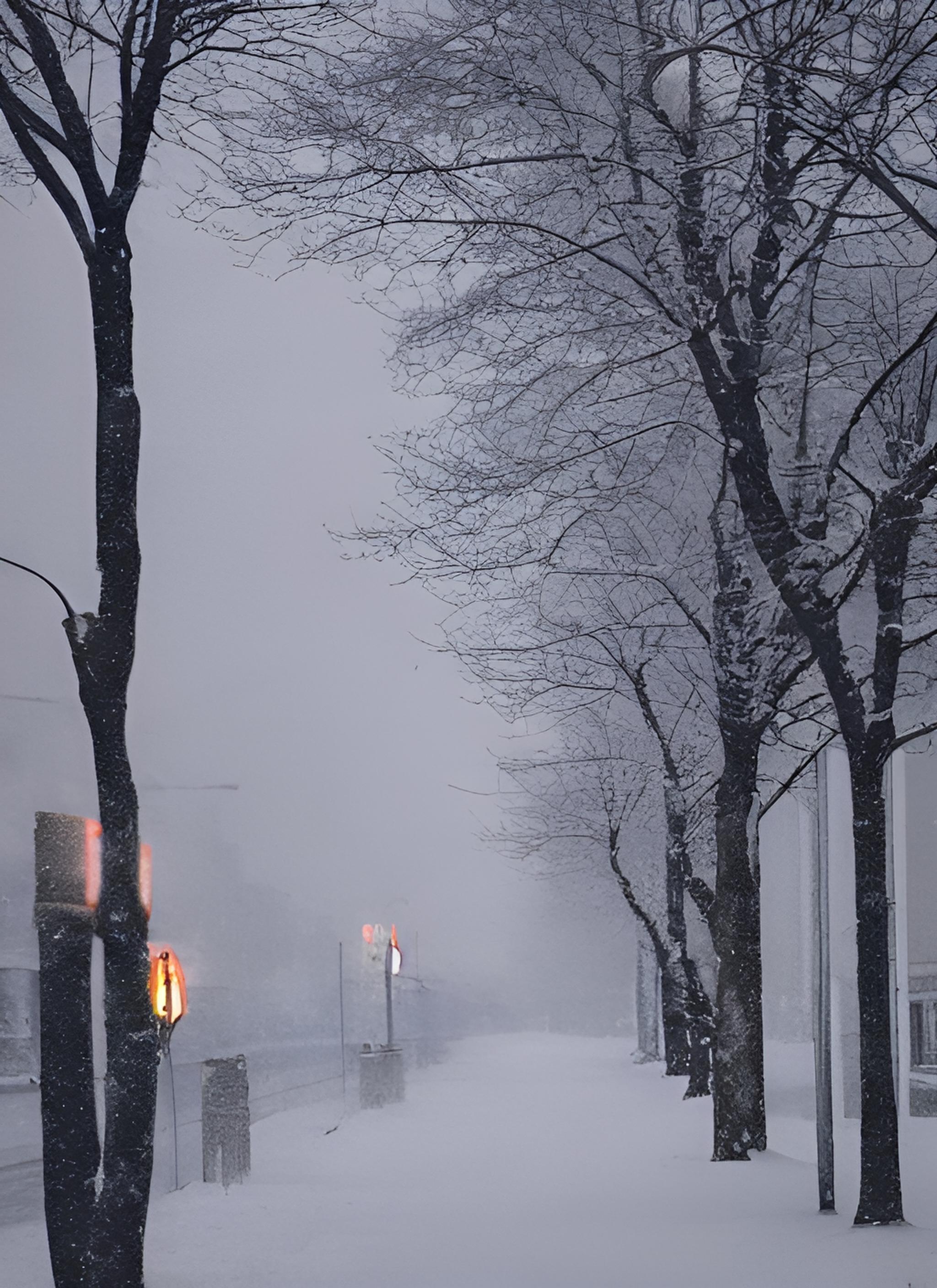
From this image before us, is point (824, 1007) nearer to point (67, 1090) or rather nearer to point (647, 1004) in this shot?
point (67, 1090)

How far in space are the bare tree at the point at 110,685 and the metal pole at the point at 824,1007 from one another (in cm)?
477

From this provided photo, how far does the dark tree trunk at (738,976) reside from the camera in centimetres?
1321

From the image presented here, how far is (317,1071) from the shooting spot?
56.9m

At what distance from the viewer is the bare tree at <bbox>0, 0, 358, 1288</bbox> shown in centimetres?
808

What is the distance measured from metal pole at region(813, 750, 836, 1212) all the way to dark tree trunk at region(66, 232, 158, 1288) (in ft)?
15.6

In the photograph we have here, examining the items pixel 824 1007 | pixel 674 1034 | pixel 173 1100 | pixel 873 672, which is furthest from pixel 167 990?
pixel 674 1034

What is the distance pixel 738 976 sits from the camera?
13.2 metres

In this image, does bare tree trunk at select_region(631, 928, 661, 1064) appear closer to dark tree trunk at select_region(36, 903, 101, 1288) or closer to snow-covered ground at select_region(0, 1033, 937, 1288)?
snow-covered ground at select_region(0, 1033, 937, 1288)

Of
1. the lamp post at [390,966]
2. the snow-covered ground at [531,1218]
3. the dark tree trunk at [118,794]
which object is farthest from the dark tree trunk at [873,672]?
the lamp post at [390,966]

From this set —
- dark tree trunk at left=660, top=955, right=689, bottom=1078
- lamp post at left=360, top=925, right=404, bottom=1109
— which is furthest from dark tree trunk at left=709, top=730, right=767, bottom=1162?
dark tree trunk at left=660, top=955, right=689, bottom=1078

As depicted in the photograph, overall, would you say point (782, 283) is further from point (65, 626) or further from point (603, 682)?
point (603, 682)

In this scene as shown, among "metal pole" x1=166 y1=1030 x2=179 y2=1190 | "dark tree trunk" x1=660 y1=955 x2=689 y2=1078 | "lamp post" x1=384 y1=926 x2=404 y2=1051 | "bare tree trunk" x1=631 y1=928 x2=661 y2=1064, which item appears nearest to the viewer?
"metal pole" x1=166 y1=1030 x2=179 y2=1190

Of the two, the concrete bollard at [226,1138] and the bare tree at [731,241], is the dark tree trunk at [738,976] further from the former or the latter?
the concrete bollard at [226,1138]

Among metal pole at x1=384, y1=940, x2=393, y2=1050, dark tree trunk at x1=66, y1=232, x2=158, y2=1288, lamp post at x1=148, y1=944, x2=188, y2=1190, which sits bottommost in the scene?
metal pole at x1=384, y1=940, x2=393, y2=1050
